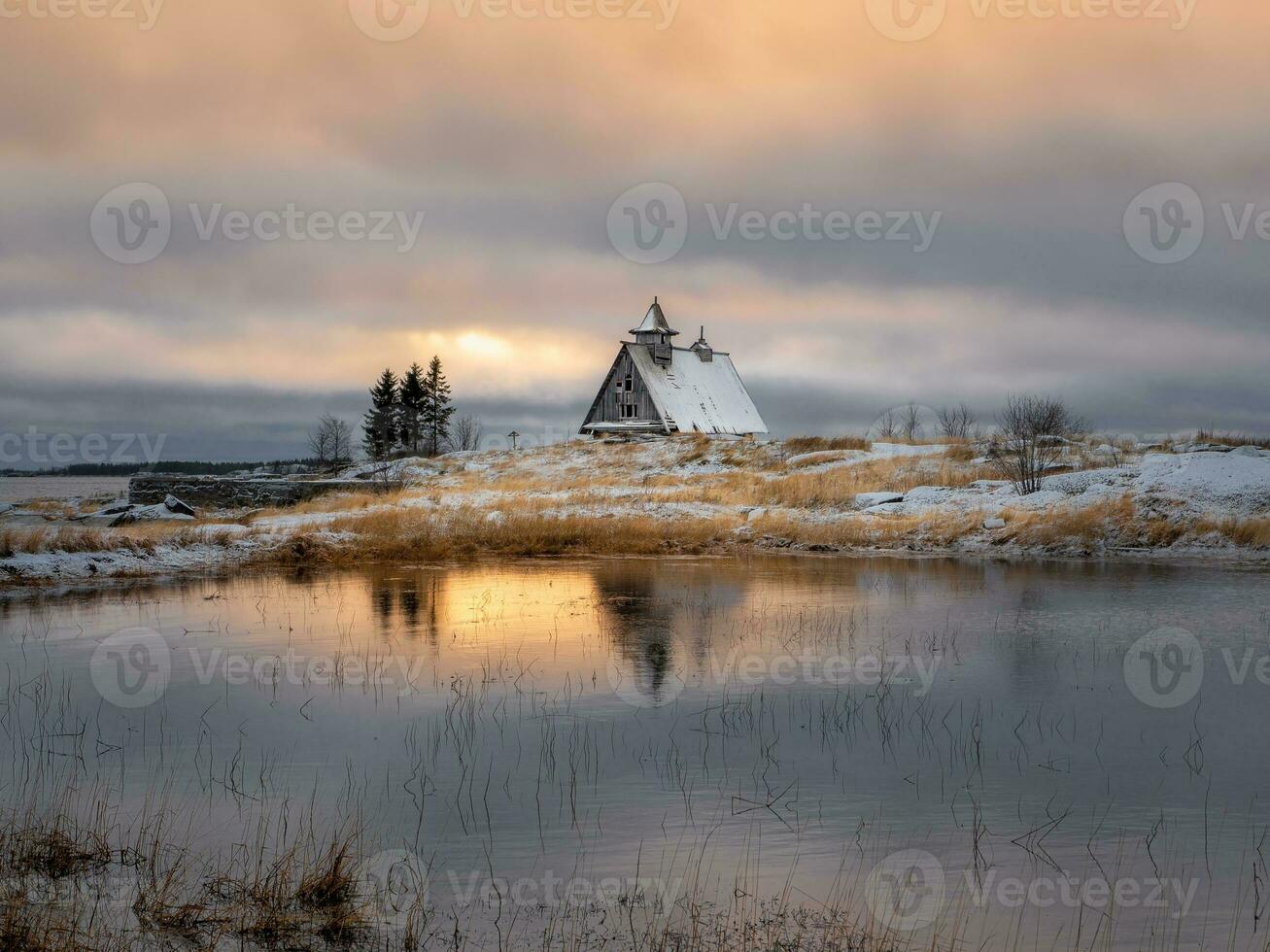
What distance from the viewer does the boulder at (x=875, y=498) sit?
37812 millimetres

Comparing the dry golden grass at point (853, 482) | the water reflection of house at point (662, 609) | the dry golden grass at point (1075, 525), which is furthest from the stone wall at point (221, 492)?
the dry golden grass at point (1075, 525)

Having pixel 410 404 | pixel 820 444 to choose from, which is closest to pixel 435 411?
pixel 410 404

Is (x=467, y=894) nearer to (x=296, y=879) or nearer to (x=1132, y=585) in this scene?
(x=296, y=879)

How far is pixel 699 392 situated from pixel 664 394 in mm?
4611

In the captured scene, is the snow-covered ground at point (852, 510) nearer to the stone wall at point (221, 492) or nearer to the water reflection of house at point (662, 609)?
the stone wall at point (221, 492)

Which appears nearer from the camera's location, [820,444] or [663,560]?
[663,560]

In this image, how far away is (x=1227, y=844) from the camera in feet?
27.2

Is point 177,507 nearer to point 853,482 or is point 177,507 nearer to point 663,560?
point 663,560

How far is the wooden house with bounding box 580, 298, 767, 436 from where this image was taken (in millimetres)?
69250

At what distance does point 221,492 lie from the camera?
41.9m

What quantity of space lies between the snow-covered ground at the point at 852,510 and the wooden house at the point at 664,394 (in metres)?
19.8

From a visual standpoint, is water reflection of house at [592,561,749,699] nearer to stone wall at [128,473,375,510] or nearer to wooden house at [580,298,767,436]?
stone wall at [128,473,375,510]

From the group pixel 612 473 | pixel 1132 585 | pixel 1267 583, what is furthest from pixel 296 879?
pixel 612 473

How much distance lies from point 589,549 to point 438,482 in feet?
69.6
